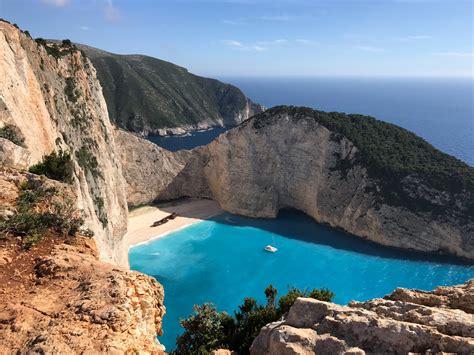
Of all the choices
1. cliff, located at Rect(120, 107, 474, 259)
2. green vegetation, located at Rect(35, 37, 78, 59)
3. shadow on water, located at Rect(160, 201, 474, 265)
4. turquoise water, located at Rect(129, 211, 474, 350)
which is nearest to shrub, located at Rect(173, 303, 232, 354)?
turquoise water, located at Rect(129, 211, 474, 350)

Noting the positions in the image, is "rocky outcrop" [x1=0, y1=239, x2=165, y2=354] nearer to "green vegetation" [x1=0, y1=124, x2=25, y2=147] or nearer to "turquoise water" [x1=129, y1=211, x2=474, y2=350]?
"green vegetation" [x1=0, y1=124, x2=25, y2=147]

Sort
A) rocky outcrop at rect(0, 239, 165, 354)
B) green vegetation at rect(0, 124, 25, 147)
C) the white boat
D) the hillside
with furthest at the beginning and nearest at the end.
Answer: the hillside
the white boat
green vegetation at rect(0, 124, 25, 147)
rocky outcrop at rect(0, 239, 165, 354)

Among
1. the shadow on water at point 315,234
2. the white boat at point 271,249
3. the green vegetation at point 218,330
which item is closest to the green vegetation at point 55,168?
the green vegetation at point 218,330

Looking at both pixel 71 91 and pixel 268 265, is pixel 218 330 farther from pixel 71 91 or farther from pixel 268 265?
pixel 71 91

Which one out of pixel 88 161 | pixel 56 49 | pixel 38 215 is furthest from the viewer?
pixel 56 49

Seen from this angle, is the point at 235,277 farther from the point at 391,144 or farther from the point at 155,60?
the point at 155,60

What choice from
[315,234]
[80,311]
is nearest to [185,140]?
[315,234]

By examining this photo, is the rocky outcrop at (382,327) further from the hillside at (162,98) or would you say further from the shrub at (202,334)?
the hillside at (162,98)

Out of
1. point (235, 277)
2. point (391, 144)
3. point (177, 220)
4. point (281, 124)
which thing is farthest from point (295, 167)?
point (235, 277)
